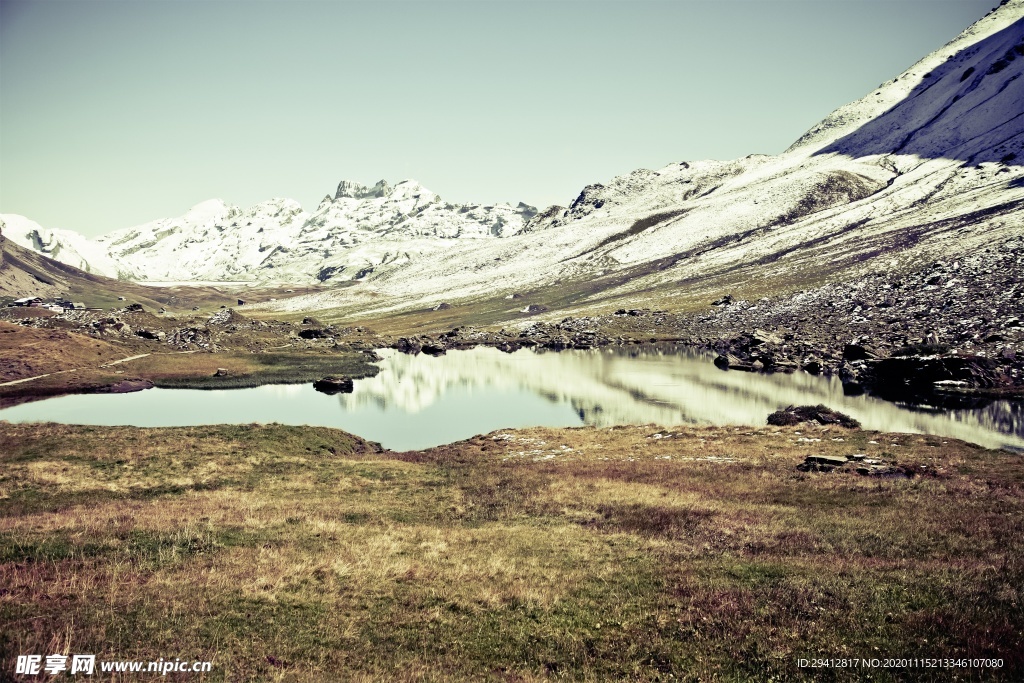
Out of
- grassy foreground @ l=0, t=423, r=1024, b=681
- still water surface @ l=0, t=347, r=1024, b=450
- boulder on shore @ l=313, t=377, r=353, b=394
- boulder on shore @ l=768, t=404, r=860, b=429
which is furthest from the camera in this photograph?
boulder on shore @ l=313, t=377, r=353, b=394

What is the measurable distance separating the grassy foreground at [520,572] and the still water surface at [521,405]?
1172 inches

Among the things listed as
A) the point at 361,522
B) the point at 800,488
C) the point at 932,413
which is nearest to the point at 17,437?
the point at 361,522

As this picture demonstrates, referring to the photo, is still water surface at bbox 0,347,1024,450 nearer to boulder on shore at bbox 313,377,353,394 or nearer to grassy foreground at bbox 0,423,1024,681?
boulder on shore at bbox 313,377,353,394

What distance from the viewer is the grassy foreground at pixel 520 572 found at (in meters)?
15.8

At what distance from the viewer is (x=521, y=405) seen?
90938mm

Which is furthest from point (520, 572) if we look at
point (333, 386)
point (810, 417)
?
point (333, 386)

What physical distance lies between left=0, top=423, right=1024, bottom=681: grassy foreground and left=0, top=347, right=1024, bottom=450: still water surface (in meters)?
29.8

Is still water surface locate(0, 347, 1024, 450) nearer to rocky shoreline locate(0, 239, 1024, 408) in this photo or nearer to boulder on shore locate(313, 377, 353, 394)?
boulder on shore locate(313, 377, 353, 394)

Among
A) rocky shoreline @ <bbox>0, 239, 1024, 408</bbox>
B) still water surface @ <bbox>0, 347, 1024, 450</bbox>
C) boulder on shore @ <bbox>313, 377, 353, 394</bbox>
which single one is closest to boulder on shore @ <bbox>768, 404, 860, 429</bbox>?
still water surface @ <bbox>0, 347, 1024, 450</bbox>

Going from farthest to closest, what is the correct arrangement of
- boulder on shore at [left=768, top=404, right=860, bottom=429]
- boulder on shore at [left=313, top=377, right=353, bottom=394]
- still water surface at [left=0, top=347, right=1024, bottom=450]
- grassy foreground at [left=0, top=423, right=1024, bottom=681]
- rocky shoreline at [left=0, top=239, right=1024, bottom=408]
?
boulder on shore at [left=313, top=377, right=353, bottom=394]
rocky shoreline at [left=0, top=239, right=1024, bottom=408]
still water surface at [left=0, top=347, right=1024, bottom=450]
boulder on shore at [left=768, top=404, right=860, bottom=429]
grassy foreground at [left=0, top=423, right=1024, bottom=681]

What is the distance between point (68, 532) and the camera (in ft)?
80.0

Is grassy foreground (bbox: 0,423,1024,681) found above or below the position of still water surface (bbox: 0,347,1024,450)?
above

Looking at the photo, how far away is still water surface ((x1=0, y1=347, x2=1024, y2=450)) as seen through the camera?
7062cm

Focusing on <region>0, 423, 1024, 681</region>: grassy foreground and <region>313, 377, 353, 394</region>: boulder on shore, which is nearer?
<region>0, 423, 1024, 681</region>: grassy foreground
